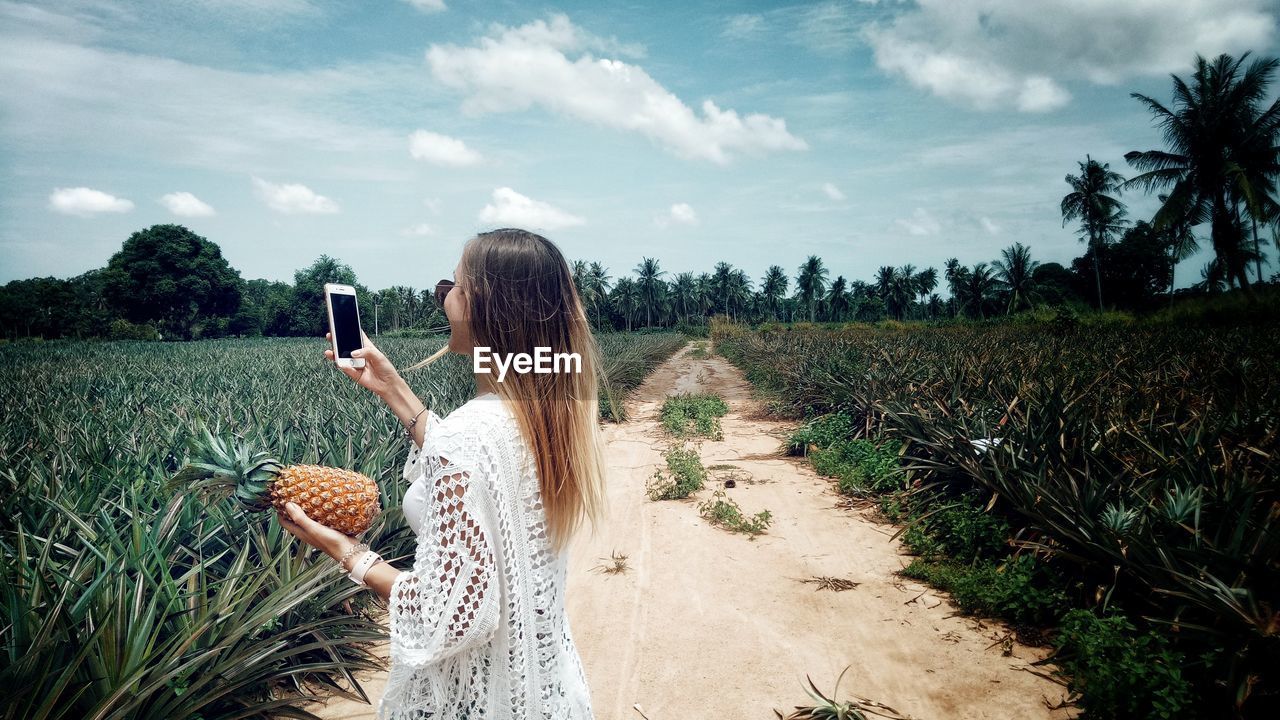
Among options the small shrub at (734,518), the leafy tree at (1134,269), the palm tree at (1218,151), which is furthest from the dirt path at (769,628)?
the leafy tree at (1134,269)

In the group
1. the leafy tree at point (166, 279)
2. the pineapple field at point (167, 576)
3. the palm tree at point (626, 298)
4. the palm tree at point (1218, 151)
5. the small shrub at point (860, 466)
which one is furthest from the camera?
the palm tree at point (626, 298)

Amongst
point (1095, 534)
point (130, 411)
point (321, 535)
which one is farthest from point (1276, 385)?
point (130, 411)

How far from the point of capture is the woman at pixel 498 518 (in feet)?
3.60

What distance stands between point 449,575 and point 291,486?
675 millimetres

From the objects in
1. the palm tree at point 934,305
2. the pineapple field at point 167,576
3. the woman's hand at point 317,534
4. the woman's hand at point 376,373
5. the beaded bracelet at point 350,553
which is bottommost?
the pineapple field at point 167,576

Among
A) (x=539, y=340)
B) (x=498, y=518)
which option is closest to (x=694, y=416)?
(x=539, y=340)

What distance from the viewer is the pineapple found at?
1469 millimetres

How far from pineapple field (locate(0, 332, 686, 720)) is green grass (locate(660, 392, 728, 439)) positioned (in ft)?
17.9

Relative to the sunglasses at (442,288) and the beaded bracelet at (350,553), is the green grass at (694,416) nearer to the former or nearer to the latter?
the sunglasses at (442,288)

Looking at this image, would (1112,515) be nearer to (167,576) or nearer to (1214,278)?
(167,576)

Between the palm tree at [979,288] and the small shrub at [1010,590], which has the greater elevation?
the palm tree at [979,288]

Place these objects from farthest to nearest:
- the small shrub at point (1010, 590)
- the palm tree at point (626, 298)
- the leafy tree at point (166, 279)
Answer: the palm tree at point (626, 298)
the leafy tree at point (166, 279)
the small shrub at point (1010, 590)

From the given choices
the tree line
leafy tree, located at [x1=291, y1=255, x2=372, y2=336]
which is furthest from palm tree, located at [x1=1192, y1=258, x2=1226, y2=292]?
leafy tree, located at [x1=291, y1=255, x2=372, y2=336]

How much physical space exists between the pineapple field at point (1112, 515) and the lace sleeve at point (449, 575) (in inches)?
114
